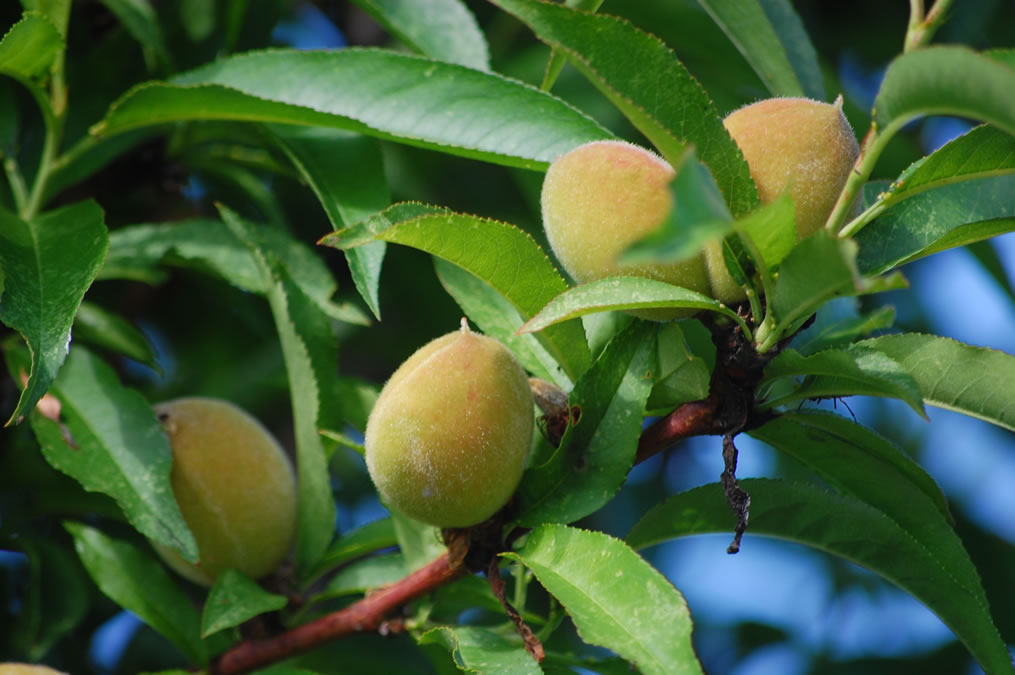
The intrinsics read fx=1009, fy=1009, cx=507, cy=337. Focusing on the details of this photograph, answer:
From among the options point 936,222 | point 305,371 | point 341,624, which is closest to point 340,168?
point 305,371

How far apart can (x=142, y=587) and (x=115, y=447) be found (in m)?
0.15

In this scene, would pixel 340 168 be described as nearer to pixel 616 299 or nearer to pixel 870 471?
pixel 616 299

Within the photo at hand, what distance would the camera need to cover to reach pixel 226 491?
0.91 metres

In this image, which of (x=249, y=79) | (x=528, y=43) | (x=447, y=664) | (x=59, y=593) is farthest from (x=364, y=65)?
(x=528, y=43)

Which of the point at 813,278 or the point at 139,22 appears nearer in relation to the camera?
the point at 813,278

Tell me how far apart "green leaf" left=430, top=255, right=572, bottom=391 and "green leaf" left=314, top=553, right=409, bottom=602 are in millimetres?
218

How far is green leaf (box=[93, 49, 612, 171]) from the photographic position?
0.80m

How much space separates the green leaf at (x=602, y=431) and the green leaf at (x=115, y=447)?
0.29 metres

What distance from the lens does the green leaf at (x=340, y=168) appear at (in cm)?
89

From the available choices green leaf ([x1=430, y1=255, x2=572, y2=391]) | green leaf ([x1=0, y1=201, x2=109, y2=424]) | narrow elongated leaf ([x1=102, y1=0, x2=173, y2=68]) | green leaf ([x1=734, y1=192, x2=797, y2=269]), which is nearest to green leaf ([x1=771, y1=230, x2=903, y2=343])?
green leaf ([x1=734, y1=192, x2=797, y2=269])

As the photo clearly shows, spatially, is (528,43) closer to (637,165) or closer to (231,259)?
(231,259)

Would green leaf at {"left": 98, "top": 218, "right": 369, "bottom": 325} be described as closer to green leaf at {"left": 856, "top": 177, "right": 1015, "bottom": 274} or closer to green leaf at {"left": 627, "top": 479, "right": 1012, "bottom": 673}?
green leaf at {"left": 627, "top": 479, "right": 1012, "bottom": 673}

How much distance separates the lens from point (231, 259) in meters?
1.04

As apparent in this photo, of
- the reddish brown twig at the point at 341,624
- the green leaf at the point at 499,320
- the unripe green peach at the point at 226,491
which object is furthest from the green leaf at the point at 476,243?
the unripe green peach at the point at 226,491
